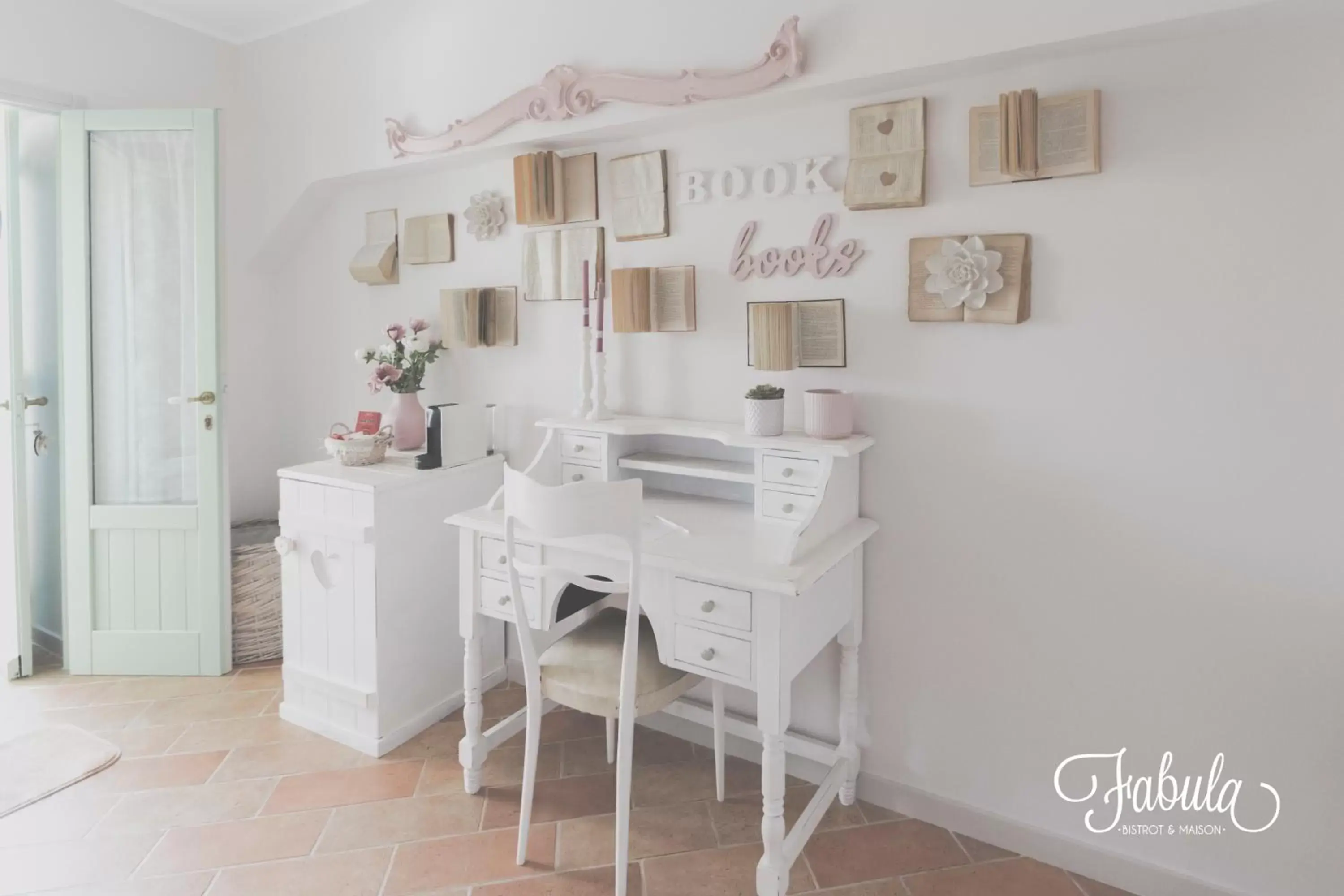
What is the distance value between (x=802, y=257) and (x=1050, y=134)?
0.65m

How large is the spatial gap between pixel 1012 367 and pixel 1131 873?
122cm

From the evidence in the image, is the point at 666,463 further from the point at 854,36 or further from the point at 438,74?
the point at 438,74

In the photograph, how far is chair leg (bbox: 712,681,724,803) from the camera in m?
2.19

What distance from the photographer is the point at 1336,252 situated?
1578mm

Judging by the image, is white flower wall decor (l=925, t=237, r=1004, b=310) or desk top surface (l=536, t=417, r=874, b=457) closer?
white flower wall decor (l=925, t=237, r=1004, b=310)

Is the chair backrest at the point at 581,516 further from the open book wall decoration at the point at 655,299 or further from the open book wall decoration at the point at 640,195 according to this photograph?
the open book wall decoration at the point at 640,195

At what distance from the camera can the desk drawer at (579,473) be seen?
92.7 inches

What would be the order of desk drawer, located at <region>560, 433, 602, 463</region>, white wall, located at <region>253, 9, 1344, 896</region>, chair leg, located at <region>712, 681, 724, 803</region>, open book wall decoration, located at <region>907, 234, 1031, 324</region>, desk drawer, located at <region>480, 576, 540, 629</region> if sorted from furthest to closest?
1. desk drawer, located at <region>560, 433, 602, 463</region>
2. chair leg, located at <region>712, 681, 724, 803</region>
3. desk drawer, located at <region>480, 576, 540, 629</region>
4. open book wall decoration, located at <region>907, 234, 1031, 324</region>
5. white wall, located at <region>253, 9, 1344, 896</region>

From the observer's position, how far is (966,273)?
6.19 feet

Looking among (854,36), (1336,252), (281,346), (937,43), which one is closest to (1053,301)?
(1336,252)

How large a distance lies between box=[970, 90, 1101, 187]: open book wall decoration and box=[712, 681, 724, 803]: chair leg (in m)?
1.52

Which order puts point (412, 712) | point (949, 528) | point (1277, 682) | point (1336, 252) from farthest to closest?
point (412, 712) < point (949, 528) < point (1277, 682) < point (1336, 252)

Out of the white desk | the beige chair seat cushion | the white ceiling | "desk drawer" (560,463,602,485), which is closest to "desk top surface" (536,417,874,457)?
the white desk

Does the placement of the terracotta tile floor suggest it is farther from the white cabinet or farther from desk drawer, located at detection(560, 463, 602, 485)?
desk drawer, located at detection(560, 463, 602, 485)
